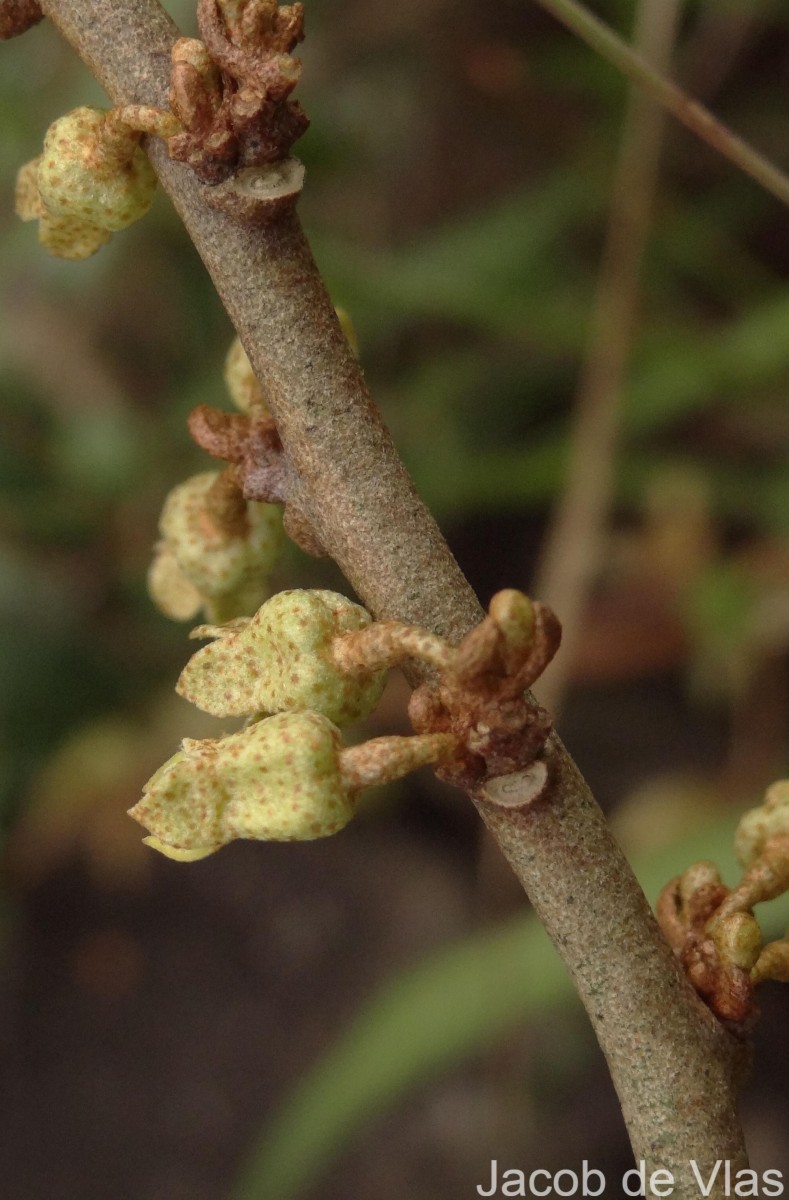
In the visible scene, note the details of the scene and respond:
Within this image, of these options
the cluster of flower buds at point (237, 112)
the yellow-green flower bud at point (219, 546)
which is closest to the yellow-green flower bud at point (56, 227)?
the cluster of flower buds at point (237, 112)

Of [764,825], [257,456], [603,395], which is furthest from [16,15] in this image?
[603,395]

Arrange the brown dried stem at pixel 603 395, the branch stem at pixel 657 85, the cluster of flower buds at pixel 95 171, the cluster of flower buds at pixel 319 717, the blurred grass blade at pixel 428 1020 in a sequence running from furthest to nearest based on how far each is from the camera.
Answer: the brown dried stem at pixel 603 395, the blurred grass blade at pixel 428 1020, the branch stem at pixel 657 85, the cluster of flower buds at pixel 95 171, the cluster of flower buds at pixel 319 717

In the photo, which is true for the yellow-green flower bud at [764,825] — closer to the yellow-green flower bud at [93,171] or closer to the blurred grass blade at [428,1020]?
the yellow-green flower bud at [93,171]

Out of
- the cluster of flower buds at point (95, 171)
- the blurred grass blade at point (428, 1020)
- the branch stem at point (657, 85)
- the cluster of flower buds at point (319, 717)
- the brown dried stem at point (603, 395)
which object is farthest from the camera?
the brown dried stem at point (603, 395)

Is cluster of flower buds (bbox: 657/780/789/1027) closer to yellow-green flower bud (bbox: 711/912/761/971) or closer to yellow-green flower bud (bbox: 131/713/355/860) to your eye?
yellow-green flower bud (bbox: 711/912/761/971)

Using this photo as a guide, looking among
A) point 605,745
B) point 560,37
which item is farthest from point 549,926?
point 560,37

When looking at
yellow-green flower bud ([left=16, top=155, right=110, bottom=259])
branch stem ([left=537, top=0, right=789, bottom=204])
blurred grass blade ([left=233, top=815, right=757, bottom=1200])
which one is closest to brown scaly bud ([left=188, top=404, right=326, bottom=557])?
yellow-green flower bud ([left=16, top=155, right=110, bottom=259])

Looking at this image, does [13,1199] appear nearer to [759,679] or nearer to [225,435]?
[759,679]
